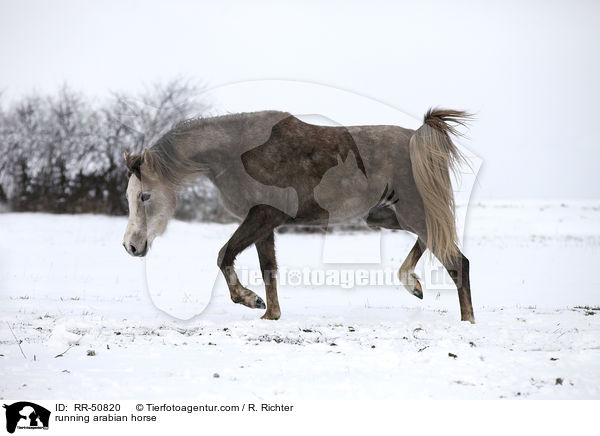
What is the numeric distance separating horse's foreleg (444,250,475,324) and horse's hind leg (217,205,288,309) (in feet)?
6.21

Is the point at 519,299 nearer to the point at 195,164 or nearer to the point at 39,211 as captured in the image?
the point at 195,164

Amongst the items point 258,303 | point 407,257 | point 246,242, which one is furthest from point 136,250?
point 407,257

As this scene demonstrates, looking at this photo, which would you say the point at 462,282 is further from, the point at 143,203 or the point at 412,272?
the point at 143,203

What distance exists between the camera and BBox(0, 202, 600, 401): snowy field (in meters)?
3.69

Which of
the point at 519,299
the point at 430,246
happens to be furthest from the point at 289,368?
the point at 519,299

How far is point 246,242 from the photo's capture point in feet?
19.1

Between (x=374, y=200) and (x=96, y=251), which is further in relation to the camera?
(x=96, y=251)

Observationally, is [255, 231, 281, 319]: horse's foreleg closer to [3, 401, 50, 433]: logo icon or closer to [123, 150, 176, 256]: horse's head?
→ [123, 150, 176, 256]: horse's head

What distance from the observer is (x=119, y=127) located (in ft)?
58.3

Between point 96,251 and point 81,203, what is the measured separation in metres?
4.27

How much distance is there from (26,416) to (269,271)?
2911mm

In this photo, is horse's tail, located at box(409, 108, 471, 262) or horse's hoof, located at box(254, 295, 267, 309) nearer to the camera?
horse's hoof, located at box(254, 295, 267, 309)

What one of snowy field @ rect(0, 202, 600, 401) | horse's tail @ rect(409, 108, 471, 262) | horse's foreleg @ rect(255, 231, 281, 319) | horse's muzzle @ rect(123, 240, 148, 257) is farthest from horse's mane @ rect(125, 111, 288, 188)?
horse's tail @ rect(409, 108, 471, 262)

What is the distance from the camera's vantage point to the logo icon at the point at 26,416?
359 centimetres
